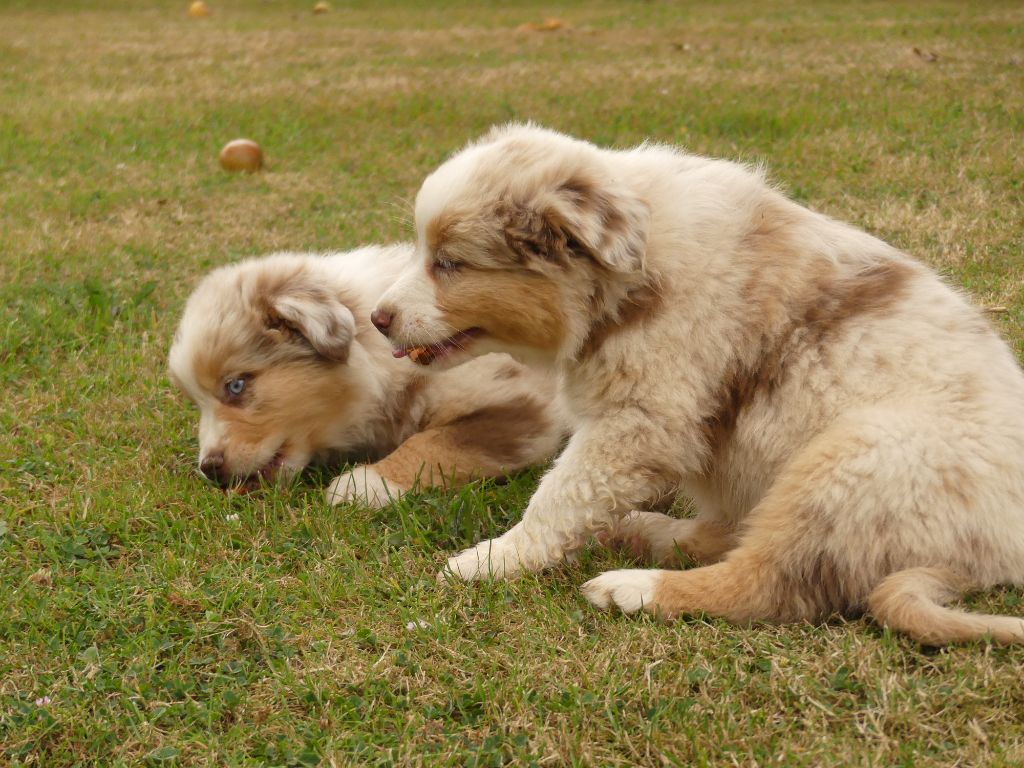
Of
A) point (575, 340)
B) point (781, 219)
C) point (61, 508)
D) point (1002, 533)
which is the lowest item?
point (61, 508)

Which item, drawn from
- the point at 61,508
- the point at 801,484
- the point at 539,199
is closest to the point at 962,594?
the point at 801,484

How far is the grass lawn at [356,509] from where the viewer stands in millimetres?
2830

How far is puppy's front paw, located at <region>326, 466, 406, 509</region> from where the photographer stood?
13.8 ft

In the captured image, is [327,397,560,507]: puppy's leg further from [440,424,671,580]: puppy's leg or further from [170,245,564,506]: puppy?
[440,424,671,580]: puppy's leg

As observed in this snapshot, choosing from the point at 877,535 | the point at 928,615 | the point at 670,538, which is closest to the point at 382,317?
the point at 670,538

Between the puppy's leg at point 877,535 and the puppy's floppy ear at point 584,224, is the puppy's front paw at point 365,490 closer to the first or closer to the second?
the puppy's floppy ear at point 584,224

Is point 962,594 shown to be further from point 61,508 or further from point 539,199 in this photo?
point 61,508

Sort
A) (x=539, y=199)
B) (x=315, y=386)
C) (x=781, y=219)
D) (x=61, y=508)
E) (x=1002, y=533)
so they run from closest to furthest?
1. (x=1002, y=533)
2. (x=539, y=199)
3. (x=781, y=219)
4. (x=61, y=508)
5. (x=315, y=386)

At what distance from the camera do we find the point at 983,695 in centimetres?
277

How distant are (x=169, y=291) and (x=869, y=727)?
490 cm

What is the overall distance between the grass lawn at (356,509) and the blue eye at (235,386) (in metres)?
0.42

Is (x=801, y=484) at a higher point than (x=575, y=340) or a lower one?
lower

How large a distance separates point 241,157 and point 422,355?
19.4 ft

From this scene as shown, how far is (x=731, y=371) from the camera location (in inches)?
135
